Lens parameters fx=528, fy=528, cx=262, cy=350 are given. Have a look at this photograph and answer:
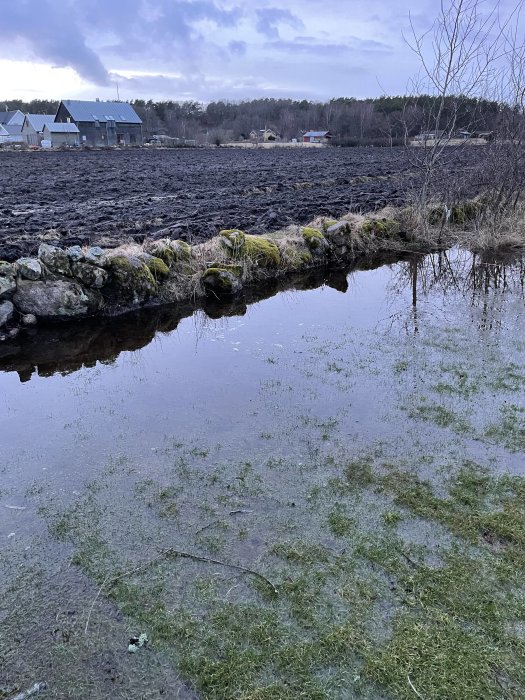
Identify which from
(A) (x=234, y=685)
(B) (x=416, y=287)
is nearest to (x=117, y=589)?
(A) (x=234, y=685)

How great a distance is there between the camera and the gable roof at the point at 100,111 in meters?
70.4

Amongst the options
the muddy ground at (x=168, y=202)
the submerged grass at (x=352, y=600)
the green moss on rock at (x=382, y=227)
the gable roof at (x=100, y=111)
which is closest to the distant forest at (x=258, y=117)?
the gable roof at (x=100, y=111)

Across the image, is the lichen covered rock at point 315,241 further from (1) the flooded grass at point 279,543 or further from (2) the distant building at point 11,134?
(2) the distant building at point 11,134

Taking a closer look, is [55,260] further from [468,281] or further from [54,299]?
[468,281]

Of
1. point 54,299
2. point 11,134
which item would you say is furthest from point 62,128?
point 54,299

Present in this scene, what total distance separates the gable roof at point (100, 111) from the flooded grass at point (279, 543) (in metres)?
74.0

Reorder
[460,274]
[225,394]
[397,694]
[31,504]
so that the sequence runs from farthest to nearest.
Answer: [460,274], [225,394], [31,504], [397,694]

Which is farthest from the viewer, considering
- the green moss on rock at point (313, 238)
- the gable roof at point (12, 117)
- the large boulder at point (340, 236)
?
the gable roof at point (12, 117)

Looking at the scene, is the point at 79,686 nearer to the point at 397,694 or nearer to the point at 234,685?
the point at 234,685

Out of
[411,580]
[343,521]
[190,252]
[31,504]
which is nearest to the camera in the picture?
[411,580]

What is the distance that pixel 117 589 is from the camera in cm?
353

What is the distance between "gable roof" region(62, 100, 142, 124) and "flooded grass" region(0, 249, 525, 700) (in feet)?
243

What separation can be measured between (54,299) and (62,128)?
70.9 m

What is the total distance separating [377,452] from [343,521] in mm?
1086
